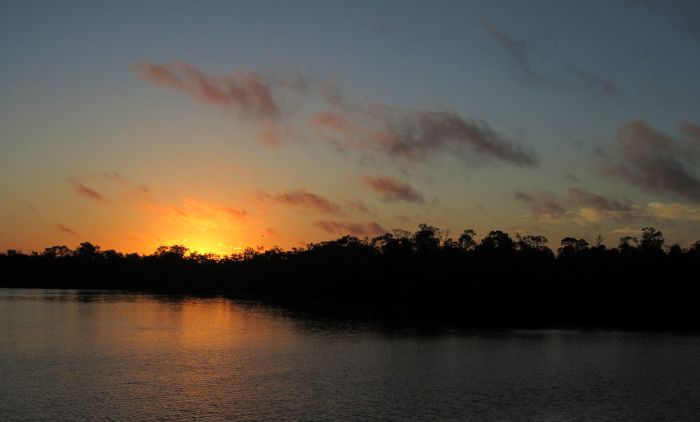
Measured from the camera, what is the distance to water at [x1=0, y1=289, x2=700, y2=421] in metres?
28.8

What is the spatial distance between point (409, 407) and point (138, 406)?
483 inches

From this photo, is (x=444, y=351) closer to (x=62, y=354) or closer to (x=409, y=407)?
(x=409, y=407)

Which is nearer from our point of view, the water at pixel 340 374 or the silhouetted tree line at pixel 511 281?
the water at pixel 340 374

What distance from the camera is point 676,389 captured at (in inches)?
1399

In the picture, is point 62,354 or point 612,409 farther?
point 62,354

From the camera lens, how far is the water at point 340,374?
28828 mm

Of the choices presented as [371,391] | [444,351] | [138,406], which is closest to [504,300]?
[444,351]

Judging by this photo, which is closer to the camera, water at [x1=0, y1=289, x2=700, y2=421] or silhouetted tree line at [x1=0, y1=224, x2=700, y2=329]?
water at [x1=0, y1=289, x2=700, y2=421]

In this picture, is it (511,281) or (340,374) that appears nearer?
(340,374)

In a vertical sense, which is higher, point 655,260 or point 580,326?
point 655,260

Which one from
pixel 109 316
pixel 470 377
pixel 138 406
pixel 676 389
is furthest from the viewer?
pixel 109 316

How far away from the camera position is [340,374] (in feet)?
126

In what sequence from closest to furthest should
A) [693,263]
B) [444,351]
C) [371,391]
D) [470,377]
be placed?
[371,391] < [470,377] < [444,351] < [693,263]

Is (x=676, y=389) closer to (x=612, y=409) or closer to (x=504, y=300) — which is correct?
(x=612, y=409)
